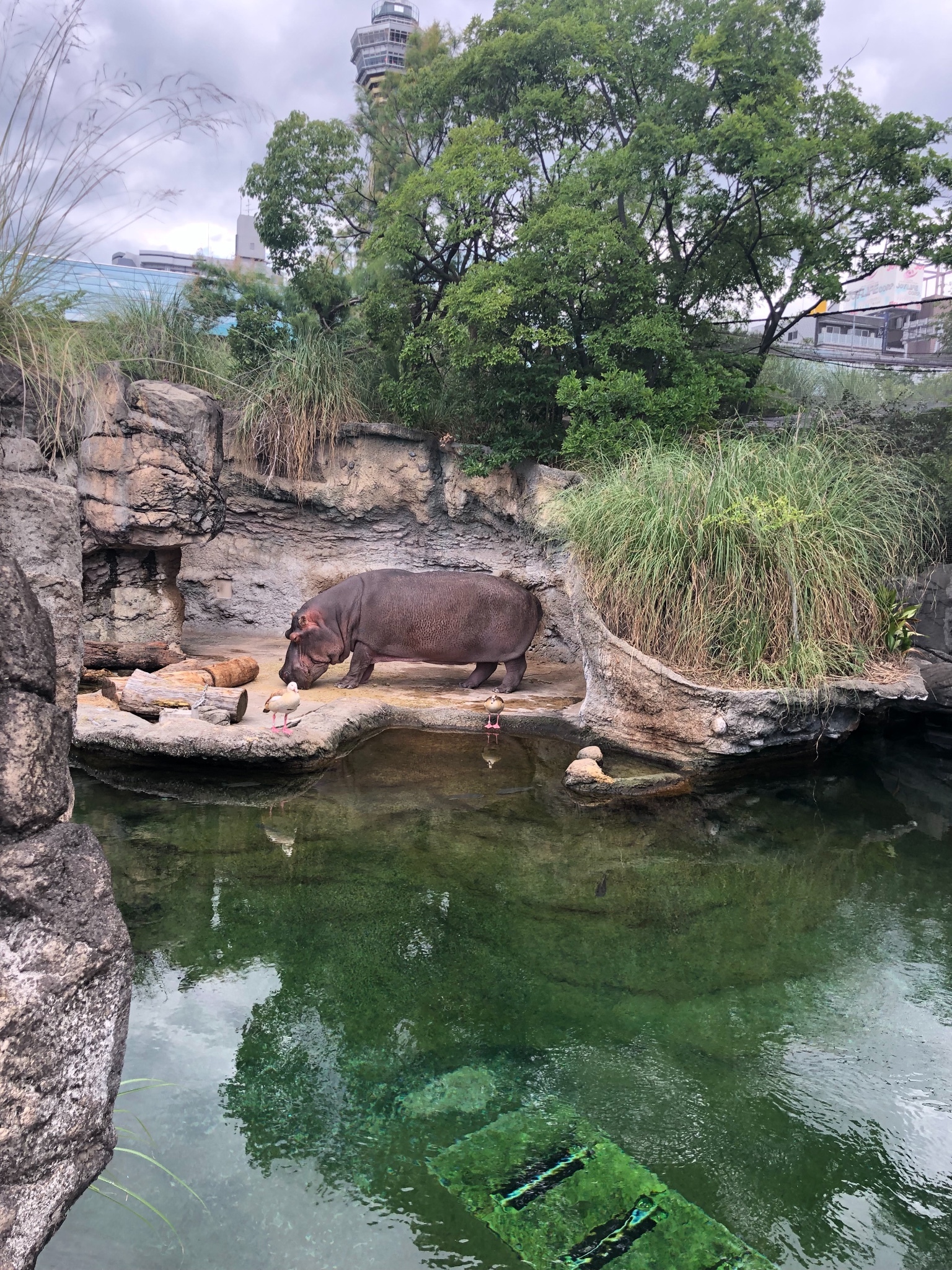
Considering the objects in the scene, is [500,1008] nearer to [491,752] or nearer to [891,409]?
[491,752]

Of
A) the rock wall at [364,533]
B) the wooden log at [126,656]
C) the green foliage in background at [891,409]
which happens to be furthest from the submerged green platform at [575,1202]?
the rock wall at [364,533]

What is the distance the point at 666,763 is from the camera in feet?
19.2

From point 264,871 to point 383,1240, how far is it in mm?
2185

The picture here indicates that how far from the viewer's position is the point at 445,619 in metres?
7.33

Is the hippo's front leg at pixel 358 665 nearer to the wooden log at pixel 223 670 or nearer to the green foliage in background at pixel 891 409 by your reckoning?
the wooden log at pixel 223 670

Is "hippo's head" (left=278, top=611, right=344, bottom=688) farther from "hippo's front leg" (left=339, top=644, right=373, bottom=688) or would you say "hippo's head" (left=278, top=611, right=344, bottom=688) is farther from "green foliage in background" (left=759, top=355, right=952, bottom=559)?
"green foliage in background" (left=759, top=355, right=952, bottom=559)

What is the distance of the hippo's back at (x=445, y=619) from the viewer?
288 inches

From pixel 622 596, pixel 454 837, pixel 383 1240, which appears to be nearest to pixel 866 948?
pixel 454 837

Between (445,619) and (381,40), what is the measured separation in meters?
40.9

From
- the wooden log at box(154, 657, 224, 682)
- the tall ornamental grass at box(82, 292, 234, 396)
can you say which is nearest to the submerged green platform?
the wooden log at box(154, 657, 224, 682)

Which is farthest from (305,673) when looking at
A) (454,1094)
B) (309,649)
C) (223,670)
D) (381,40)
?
(381,40)

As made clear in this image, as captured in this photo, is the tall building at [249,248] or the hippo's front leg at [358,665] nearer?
the hippo's front leg at [358,665]

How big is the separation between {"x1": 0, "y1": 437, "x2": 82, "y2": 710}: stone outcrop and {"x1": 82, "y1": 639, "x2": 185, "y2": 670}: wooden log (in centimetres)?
506

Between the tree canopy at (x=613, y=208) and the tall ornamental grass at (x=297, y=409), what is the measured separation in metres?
0.48
